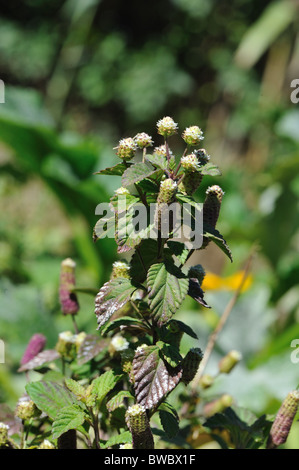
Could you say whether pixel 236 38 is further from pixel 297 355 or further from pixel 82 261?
pixel 297 355

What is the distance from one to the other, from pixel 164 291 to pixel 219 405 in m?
0.20

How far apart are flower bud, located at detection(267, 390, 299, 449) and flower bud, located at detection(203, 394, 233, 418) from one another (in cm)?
6

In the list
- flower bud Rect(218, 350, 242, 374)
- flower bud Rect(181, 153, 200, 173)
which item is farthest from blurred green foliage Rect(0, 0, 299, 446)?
flower bud Rect(181, 153, 200, 173)

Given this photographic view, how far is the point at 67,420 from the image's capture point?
421 millimetres

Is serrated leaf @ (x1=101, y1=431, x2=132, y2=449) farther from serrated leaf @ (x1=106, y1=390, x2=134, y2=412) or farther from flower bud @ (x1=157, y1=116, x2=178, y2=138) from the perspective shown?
flower bud @ (x1=157, y1=116, x2=178, y2=138)

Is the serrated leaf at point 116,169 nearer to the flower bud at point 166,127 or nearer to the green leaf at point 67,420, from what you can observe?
the flower bud at point 166,127

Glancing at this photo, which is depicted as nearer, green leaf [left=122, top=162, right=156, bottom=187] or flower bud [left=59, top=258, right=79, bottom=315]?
green leaf [left=122, top=162, right=156, bottom=187]

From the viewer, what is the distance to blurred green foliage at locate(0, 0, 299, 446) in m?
1.68

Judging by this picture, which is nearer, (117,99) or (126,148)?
(126,148)

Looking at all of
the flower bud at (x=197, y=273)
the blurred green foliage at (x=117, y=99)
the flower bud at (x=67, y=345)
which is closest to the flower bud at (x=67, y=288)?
the flower bud at (x=67, y=345)

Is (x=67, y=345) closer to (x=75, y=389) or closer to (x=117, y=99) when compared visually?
(x=75, y=389)

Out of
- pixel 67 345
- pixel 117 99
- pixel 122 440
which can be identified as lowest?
pixel 122 440

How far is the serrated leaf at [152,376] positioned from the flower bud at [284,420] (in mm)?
103

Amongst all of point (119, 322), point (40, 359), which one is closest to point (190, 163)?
point (119, 322)
